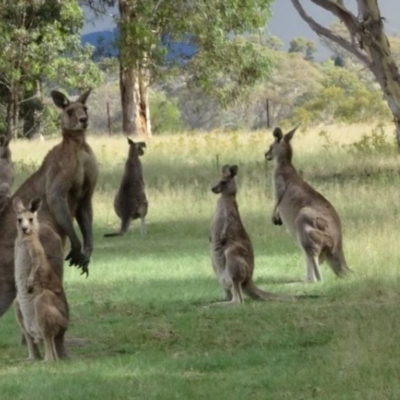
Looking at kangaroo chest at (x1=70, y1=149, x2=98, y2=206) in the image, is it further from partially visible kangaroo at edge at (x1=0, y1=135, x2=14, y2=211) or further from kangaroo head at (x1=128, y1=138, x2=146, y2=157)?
kangaroo head at (x1=128, y1=138, x2=146, y2=157)

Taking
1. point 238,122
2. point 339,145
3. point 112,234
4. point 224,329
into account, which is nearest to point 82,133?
point 224,329

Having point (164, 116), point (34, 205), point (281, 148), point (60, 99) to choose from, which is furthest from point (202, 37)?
point (34, 205)

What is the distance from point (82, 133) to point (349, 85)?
60.6 meters

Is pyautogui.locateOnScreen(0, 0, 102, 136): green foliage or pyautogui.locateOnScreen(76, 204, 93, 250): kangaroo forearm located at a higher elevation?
pyautogui.locateOnScreen(0, 0, 102, 136): green foliage

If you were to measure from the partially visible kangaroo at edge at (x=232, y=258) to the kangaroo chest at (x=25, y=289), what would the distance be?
8.72ft

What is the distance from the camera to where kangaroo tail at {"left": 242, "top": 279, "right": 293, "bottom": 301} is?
38.4ft

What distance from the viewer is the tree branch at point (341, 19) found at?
1501 cm

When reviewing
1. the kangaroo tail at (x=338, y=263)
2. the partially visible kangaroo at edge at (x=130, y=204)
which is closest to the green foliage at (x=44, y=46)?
the partially visible kangaroo at edge at (x=130, y=204)

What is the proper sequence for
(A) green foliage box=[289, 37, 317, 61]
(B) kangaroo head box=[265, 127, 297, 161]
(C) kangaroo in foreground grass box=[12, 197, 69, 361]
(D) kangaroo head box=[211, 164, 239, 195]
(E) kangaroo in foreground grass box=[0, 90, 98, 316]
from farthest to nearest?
1. (A) green foliage box=[289, 37, 317, 61]
2. (B) kangaroo head box=[265, 127, 297, 161]
3. (D) kangaroo head box=[211, 164, 239, 195]
4. (E) kangaroo in foreground grass box=[0, 90, 98, 316]
5. (C) kangaroo in foreground grass box=[12, 197, 69, 361]

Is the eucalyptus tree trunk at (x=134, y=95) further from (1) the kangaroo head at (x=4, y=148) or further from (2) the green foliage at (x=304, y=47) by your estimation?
(2) the green foliage at (x=304, y=47)

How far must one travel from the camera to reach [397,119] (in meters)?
14.7

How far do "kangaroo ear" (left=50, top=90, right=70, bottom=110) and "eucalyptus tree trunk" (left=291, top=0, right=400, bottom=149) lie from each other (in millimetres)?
4956

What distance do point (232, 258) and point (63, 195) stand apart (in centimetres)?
190

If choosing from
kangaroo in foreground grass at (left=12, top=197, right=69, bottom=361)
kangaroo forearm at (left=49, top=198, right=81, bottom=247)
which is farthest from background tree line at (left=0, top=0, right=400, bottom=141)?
kangaroo in foreground grass at (left=12, top=197, right=69, bottom=361)
